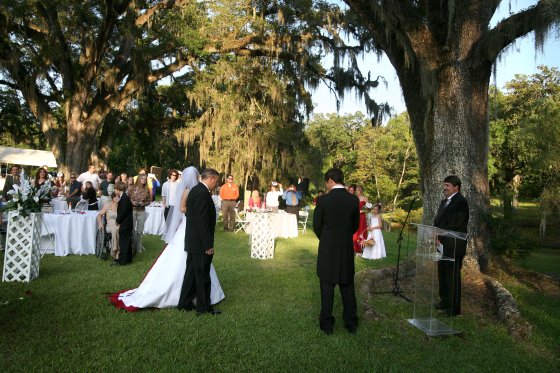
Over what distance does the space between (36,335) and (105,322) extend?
27.8 inches

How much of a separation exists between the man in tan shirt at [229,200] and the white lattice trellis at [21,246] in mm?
8055

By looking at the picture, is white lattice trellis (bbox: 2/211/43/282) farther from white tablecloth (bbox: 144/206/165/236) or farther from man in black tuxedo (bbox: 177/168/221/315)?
white tablecloth (bbox: 144/206/165/236)

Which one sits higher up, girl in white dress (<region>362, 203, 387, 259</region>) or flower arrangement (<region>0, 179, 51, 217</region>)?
flower arrangement (<region>0, 179, 51, 217</region>)

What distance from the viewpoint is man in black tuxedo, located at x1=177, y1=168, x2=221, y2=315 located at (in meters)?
5.38

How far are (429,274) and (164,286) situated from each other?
3210 millimetres

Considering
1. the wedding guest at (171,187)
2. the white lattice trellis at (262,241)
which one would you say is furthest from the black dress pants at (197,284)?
the wedding guest at (171,187)

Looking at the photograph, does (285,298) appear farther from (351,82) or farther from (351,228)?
(351,82)

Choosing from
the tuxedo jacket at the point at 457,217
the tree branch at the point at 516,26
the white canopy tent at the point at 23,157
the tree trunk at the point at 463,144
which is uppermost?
the tree branch at the point at 516,26

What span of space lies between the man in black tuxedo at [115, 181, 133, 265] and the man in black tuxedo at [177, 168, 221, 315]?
11.5 ft

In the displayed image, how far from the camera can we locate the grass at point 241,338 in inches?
156

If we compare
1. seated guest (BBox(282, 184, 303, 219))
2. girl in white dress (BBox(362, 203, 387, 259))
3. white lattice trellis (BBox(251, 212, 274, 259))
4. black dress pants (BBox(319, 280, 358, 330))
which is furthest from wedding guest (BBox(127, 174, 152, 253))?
black dress pants (BBox(319, 280, 358, 330))

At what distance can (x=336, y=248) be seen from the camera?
16.1ft

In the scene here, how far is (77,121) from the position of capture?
1928cm

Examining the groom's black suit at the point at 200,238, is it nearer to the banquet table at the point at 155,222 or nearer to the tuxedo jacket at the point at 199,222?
the tuxedo jacket at the point at 199,222
